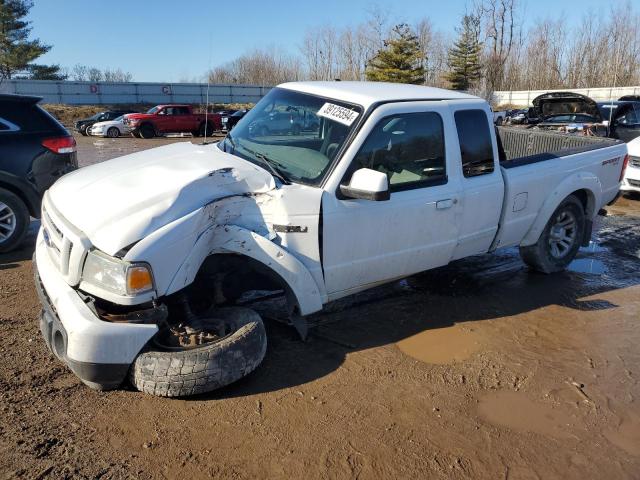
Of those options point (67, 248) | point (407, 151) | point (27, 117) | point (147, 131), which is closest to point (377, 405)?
point (407, 151)

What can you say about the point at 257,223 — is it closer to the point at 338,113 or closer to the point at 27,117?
the point at 338,113

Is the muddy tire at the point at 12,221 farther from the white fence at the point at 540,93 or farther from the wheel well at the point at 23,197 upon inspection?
the white fence at the point at 540,93

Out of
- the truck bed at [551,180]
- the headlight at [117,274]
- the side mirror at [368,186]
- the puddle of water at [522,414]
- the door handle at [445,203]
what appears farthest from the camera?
the truck bed at [551,180]

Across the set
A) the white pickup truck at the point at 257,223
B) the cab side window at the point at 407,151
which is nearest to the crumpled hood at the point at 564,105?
the white pickup truck at the point at 257,223

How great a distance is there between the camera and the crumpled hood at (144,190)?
10.5 feet

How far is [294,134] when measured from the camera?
446 cm

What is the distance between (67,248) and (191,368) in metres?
1.06

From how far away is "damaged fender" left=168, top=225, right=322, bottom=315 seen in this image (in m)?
3.36

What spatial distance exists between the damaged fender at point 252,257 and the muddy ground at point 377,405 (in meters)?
0.54

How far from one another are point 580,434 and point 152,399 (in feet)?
8.72

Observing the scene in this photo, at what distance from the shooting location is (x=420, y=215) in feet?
14.1

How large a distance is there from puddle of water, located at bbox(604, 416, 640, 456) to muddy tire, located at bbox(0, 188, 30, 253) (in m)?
6.23

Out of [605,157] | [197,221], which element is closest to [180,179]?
[197,221]

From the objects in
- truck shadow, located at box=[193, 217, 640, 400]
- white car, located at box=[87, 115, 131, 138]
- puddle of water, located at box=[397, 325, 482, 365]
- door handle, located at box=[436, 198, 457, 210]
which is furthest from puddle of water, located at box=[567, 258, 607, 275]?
white car, located at box=[87, 115, 131, 138]
